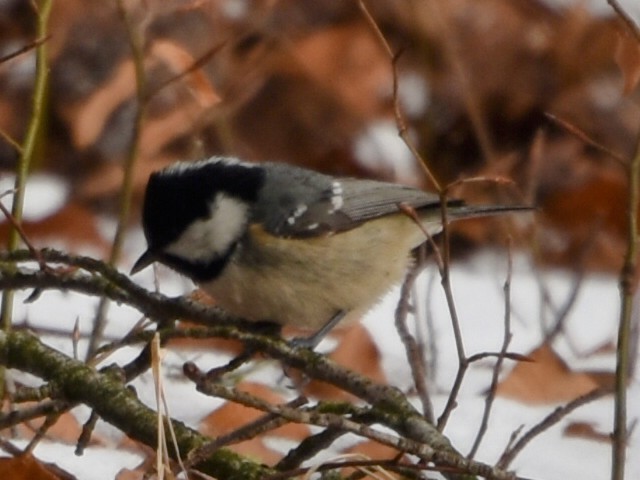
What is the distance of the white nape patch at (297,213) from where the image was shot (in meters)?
3.18

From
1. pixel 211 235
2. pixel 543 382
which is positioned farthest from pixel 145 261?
pixel 543 382

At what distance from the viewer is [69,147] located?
600 cm

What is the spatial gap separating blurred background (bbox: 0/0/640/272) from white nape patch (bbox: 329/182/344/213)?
1.50 metres

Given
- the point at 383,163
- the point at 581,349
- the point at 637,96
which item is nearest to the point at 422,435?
the point at 581,349

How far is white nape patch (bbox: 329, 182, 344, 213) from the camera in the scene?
11.0 ft

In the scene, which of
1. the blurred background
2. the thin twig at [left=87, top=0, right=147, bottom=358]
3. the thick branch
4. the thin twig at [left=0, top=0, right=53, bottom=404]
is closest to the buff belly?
the thin twig at [left=87, top=0, right=147, bottom=358]

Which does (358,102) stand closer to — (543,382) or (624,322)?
(543,382)

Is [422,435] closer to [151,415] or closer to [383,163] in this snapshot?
[151,415]

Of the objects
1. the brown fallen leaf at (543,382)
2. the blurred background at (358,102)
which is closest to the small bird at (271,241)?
the brown fallen leaf at (543,382)

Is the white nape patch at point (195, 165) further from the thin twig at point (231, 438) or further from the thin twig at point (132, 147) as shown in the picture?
the thin twig at point (231, 438)

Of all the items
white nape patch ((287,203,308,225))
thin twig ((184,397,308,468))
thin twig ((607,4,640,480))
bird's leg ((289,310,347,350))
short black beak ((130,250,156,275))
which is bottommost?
thin twig ((184,397,308,468))

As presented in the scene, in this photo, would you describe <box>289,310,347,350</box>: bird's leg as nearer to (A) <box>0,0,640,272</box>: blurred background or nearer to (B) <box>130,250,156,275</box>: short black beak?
(B) <box>130,250,156,275</box>: short black beak

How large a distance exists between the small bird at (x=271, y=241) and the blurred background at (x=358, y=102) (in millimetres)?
1587

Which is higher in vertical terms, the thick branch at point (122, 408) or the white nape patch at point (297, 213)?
the white nape patch at point (297, 213)
